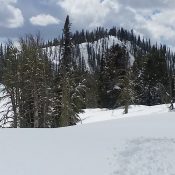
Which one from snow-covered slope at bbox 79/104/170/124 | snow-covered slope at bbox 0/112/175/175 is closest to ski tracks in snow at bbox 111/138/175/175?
snow-covered slope at bbox 0/112/175/175

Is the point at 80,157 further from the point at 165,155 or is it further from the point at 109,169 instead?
the point at 165,155

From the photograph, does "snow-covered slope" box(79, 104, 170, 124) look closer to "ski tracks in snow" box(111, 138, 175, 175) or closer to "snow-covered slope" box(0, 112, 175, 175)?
"snow-covered slope" box(0, 112, 175, 175)

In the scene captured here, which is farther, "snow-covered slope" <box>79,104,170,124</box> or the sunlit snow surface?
"snow-covered slope" <box>79,104,170,124</box>

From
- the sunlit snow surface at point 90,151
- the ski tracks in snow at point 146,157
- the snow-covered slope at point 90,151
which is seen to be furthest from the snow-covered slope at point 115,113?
the ski tracks in snow at point 146,157

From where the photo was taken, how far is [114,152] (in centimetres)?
1352

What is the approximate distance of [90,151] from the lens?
534 inches

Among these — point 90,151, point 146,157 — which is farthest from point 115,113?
point 146,157

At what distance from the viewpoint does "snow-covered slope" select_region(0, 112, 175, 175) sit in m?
12.3

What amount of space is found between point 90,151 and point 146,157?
5.69 ft

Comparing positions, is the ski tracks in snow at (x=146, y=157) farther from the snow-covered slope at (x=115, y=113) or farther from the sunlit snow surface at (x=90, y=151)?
the snow-covered slope at (x=115, y=113)

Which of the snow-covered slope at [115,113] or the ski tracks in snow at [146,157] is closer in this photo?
the ski tracks in snow at [146,157]

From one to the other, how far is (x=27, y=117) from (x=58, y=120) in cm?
373

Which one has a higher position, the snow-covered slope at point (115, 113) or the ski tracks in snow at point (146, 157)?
the snow-covered slope at point (115, 113)

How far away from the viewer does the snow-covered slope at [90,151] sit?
12.3m
